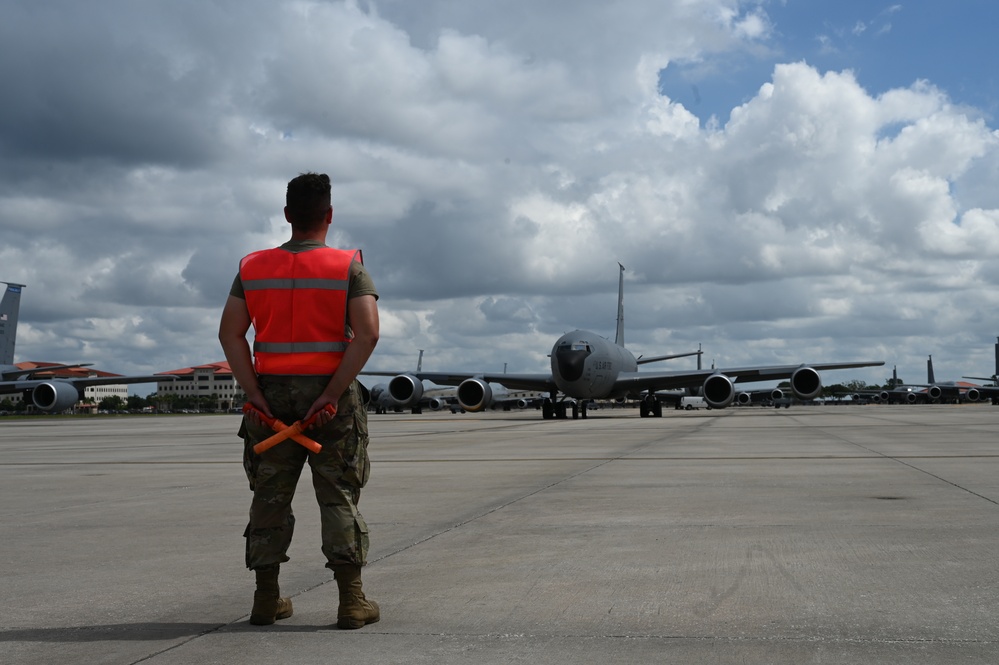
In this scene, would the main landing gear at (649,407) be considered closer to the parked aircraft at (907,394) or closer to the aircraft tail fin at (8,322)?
the aircraft tail fin at (8,322)

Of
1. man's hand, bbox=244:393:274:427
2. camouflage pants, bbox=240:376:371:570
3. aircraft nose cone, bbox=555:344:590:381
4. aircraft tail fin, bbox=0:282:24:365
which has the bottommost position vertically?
camouflage pants, bbox=240:376:371:570

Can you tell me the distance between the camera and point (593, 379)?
127 ft

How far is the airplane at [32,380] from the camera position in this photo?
4112cm

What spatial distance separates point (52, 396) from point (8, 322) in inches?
344

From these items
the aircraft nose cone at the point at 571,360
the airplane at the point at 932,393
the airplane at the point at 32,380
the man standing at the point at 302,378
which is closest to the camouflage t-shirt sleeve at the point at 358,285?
the man standing at the point at 302,378

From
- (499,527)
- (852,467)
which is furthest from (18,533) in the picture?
(852,467)

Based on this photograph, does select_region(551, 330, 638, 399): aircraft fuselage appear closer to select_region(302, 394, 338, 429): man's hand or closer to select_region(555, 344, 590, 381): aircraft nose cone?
select_region(555, 344, 590, 381): aircraft nose cone

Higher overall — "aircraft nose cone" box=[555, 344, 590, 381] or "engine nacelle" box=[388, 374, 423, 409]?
"aircraft nose cone" box=[555, 344, 590, 381]

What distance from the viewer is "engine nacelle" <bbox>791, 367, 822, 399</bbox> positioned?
38.0 m

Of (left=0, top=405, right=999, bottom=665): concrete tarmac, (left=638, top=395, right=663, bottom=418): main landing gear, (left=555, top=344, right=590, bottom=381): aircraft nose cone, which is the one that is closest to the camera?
(left=0, top=405, right=999, bottom=665): concrete tarmac

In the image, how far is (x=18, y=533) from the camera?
6.66m

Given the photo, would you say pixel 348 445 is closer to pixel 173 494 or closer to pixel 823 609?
pixel 823 609

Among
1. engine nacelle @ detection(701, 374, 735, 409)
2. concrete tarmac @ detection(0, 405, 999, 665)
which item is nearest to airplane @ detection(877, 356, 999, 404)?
engine nacelle @ detection(701, 374, 735, 409)

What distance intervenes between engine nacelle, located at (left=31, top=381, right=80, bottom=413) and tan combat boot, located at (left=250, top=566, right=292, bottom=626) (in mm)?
41204
